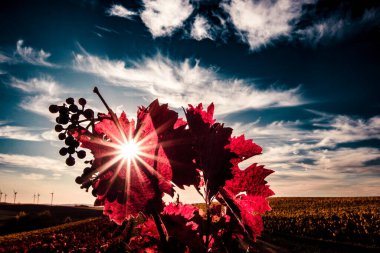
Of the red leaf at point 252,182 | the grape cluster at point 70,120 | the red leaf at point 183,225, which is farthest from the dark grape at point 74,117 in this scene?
the red leaf at point 252,182

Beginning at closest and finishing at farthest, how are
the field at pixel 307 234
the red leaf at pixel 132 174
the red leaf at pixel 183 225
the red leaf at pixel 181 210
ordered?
1. the red leaf at pixel 132 174
2. the red leaf at pixel 183 225
3. the red leaf at pixel 181 210
4. the field at pixel 307 234

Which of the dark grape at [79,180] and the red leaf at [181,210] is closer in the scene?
the dark grape at [79,180]

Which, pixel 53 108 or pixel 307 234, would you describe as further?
pixel 307 234

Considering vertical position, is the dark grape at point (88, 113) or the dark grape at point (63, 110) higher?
the dark grape at point (63, 110)

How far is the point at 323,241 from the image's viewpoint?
2459cm

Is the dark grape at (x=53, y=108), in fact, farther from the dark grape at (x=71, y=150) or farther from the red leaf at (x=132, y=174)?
the red leaf at (x=132, y=174)

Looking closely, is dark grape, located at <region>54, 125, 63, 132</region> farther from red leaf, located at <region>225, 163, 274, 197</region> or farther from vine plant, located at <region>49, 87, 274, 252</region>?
red leaf, located at <region>225, 163, 274, 197</region>

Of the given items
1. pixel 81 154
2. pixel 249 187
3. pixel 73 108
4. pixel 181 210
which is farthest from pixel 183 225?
pixel 73 108

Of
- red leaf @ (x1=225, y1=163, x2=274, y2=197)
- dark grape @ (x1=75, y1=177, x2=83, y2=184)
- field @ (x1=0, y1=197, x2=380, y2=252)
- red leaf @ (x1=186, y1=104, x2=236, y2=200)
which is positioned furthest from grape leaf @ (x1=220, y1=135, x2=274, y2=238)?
field @ (x1=0, y1=197, x2=380, y2=252)

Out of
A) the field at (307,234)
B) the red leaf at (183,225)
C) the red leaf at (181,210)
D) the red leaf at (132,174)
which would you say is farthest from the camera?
the field at (307,234)

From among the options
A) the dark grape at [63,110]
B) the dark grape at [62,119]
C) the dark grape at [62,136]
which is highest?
the dark grape at [63,110]

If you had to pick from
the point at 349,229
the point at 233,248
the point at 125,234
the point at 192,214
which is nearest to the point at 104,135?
the point at 125,234

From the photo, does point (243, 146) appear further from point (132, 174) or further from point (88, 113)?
point (88, 113)

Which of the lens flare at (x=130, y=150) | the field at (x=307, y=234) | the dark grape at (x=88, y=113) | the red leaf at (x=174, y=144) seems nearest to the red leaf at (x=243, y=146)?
the red leaf at (x=174, y=144)
